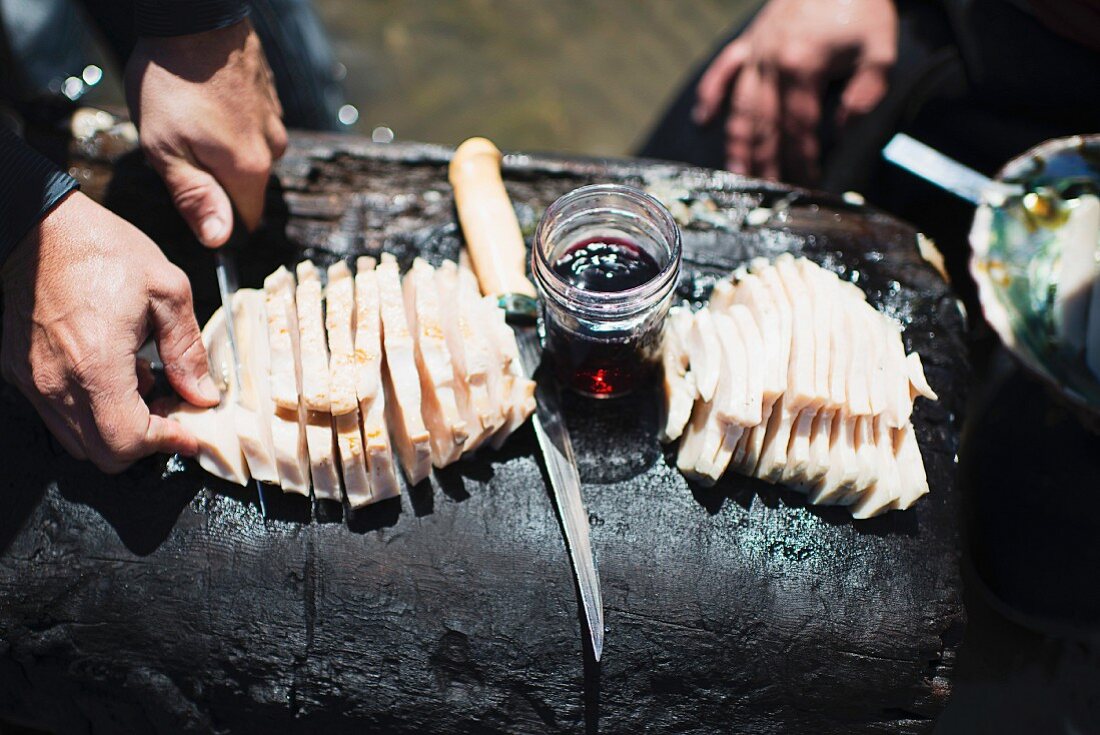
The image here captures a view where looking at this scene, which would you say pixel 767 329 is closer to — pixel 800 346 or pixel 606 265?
pixel 800 346

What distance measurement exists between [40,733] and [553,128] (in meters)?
3.62

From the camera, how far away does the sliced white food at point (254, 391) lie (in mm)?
2006

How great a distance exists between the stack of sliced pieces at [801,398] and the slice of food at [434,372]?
0.57 meters

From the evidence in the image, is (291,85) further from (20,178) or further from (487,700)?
(487,700)

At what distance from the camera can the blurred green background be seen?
4617 mm

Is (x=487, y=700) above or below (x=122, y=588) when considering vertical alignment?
below

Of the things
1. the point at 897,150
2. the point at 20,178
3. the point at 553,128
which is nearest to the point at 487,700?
the point at 20,178

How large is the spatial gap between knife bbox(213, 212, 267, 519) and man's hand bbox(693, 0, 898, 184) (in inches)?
80.8

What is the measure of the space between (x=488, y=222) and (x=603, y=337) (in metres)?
0.54

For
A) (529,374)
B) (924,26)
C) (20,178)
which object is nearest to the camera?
(20,178)

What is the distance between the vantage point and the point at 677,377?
2189 millimetres

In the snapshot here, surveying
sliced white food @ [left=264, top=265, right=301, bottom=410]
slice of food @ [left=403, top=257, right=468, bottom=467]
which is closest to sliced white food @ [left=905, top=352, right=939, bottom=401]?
slice of food @ [left=403, top=257, right=468, bottom=467]

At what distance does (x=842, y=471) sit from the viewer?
205cm

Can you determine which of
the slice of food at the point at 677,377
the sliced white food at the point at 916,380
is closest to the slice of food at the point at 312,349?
the slice of food at the point at 677,377
